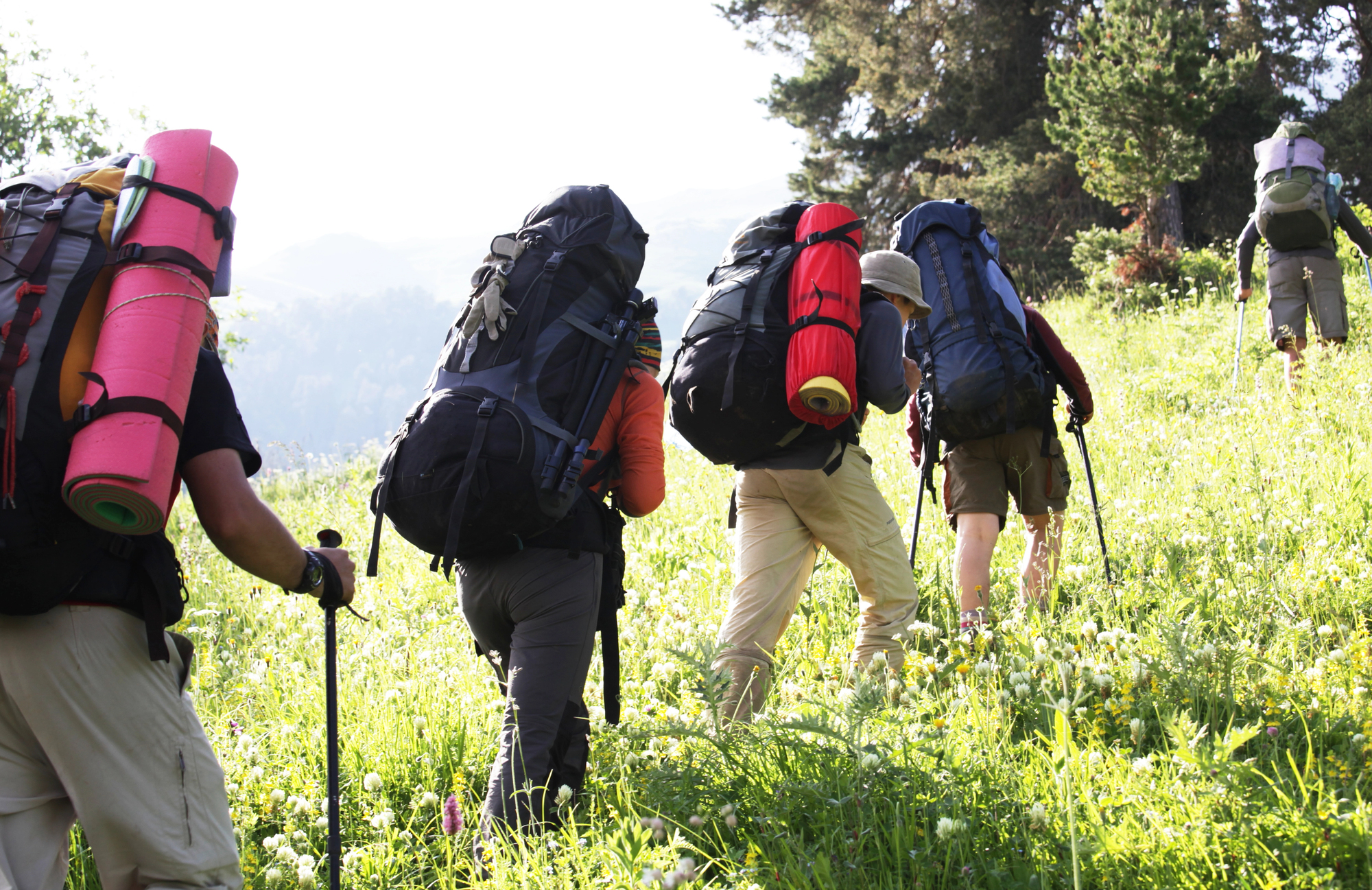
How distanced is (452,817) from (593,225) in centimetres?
194

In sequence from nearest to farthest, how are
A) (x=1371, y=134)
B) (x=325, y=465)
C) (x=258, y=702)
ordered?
(x=258, y=702), (x=325, y=465), (x=1371, y=134)

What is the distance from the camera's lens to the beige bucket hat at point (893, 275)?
397cm

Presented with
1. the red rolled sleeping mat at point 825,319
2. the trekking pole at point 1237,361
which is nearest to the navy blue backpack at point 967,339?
the red rolled sleeping mat at point 825,319

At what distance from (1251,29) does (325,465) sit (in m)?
23.4

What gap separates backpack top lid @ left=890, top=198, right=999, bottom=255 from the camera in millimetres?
4211

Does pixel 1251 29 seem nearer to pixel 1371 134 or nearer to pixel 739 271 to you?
pixel 1371 134

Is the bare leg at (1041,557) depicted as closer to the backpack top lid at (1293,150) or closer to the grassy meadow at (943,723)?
the grassy meadow at (943,723)

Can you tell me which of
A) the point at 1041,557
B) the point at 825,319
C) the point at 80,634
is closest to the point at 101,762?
the point at 80,634

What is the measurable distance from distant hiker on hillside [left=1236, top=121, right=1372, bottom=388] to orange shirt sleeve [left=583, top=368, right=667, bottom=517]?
6.58 metres

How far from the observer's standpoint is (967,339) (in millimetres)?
4062

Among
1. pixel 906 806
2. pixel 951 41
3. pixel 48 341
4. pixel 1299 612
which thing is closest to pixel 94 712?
pixel 48 341

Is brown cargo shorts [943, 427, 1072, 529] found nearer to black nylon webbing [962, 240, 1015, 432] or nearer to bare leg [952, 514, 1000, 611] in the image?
bare leg [952, 514, 1000, 611]

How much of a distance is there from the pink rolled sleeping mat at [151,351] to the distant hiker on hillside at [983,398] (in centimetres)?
292

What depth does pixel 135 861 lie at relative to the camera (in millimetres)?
2082
